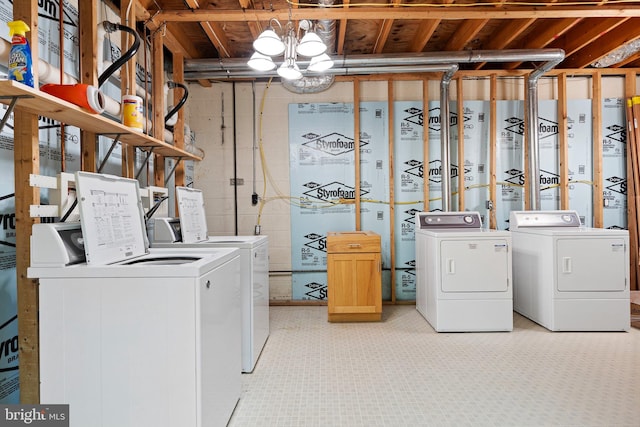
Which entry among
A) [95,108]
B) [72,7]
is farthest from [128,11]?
[95,108]

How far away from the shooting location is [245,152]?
4234mm

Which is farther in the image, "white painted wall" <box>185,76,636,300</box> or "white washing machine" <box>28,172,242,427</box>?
"white painted wall" <box>185,76,636,300</box>

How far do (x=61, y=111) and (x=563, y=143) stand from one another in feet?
15.5

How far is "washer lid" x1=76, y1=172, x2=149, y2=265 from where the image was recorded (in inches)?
61.1

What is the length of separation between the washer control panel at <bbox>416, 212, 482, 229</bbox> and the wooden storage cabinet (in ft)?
2.36

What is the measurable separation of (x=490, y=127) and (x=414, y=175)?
1021mm

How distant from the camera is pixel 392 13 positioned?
291cm

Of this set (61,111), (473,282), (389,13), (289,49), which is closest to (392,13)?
(389,13)

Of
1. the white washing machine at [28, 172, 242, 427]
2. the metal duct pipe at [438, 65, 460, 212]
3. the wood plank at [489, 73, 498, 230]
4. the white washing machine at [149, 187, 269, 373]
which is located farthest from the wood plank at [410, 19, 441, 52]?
the white washing machine at [28, 172, 242, 427]

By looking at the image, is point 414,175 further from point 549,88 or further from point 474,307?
point 549,88

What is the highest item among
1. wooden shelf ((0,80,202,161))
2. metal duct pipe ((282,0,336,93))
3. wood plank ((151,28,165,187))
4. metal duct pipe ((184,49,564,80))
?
metal duct pipe ((184,49,564,80))

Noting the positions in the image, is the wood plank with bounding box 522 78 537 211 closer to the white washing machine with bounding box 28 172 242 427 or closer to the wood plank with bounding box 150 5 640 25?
the wood plank with bounding box 150 5 640 25

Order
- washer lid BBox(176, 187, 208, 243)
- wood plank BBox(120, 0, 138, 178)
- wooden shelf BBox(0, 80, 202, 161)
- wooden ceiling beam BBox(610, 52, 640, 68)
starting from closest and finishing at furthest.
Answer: wooden shelf BBox(0, 80, 202, 161) < wood plank BBox(120, 0, 138, 178) < washer lid BBox(176, 187, 208, 243) < wooden ceiling beam BBox(610, 52, 640, 68)

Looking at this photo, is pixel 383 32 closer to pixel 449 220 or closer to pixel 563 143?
pixel 449 220
